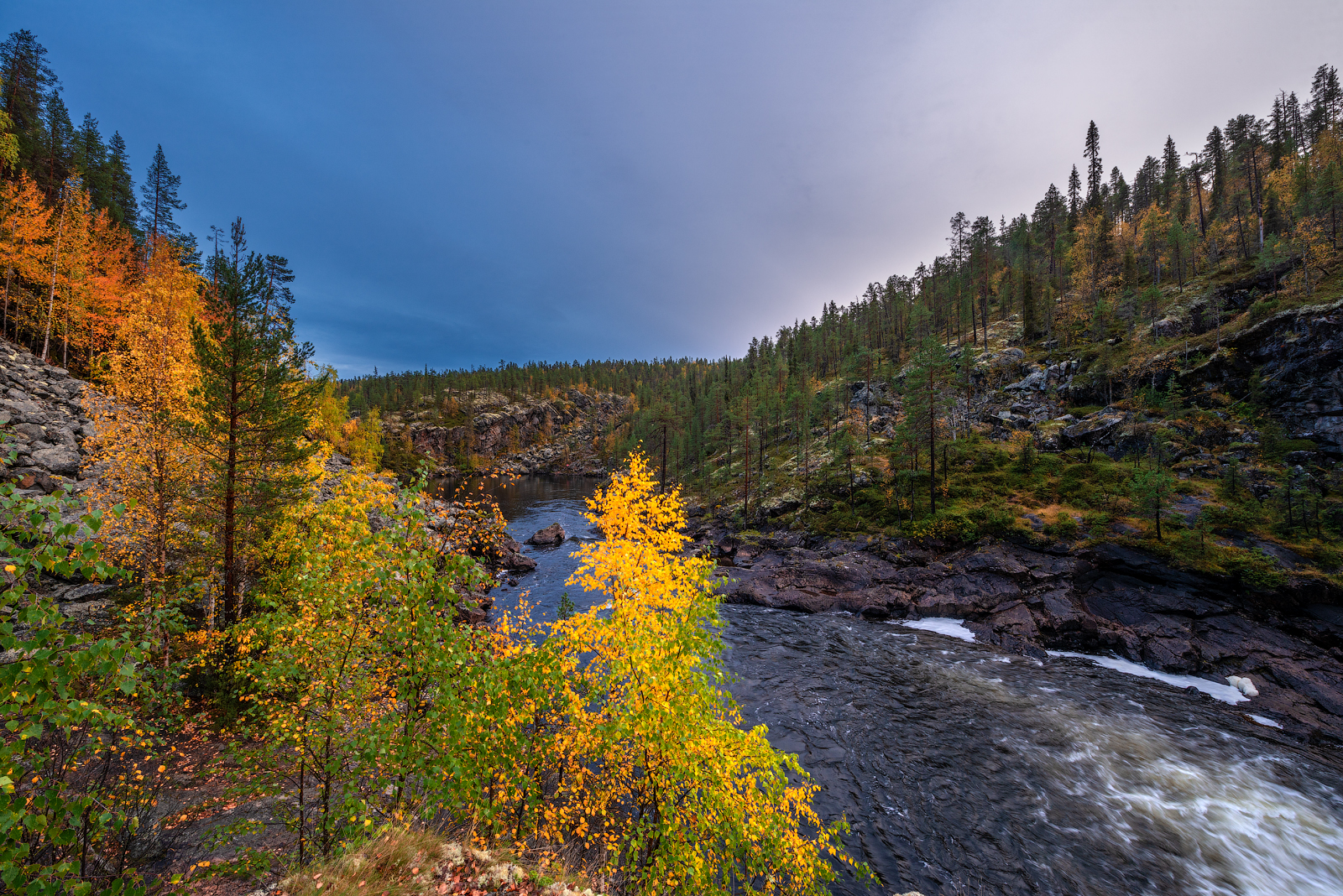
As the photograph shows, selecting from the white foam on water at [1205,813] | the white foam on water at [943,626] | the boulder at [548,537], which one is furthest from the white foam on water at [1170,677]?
the boulder at [548,537]

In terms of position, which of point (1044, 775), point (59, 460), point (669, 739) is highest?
point (59, 460)

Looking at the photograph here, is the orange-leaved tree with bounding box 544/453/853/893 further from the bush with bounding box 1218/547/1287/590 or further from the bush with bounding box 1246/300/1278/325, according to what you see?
the bush with bounding box 1246/300/1278/325

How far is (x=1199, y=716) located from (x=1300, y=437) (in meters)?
28.3

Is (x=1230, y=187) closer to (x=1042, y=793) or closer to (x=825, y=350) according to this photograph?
(x=825, y=350)

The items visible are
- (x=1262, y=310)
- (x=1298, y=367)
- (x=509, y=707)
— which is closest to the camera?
(x=509, y=707)

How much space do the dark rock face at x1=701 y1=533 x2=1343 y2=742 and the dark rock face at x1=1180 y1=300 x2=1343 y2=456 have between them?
1703 centimetres

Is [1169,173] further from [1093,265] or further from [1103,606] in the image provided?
[1103,606]

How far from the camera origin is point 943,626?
28.0 metres

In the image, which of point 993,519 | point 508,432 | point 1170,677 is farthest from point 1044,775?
point 508,432

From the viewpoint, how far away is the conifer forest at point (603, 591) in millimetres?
6688

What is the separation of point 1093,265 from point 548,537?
8440 centimetres

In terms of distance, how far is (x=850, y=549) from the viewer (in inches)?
1581

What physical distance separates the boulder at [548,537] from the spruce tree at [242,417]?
3402 cm

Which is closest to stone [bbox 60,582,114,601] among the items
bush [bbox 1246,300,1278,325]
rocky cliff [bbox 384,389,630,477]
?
bush [bbox 1246,300,1278,325]
